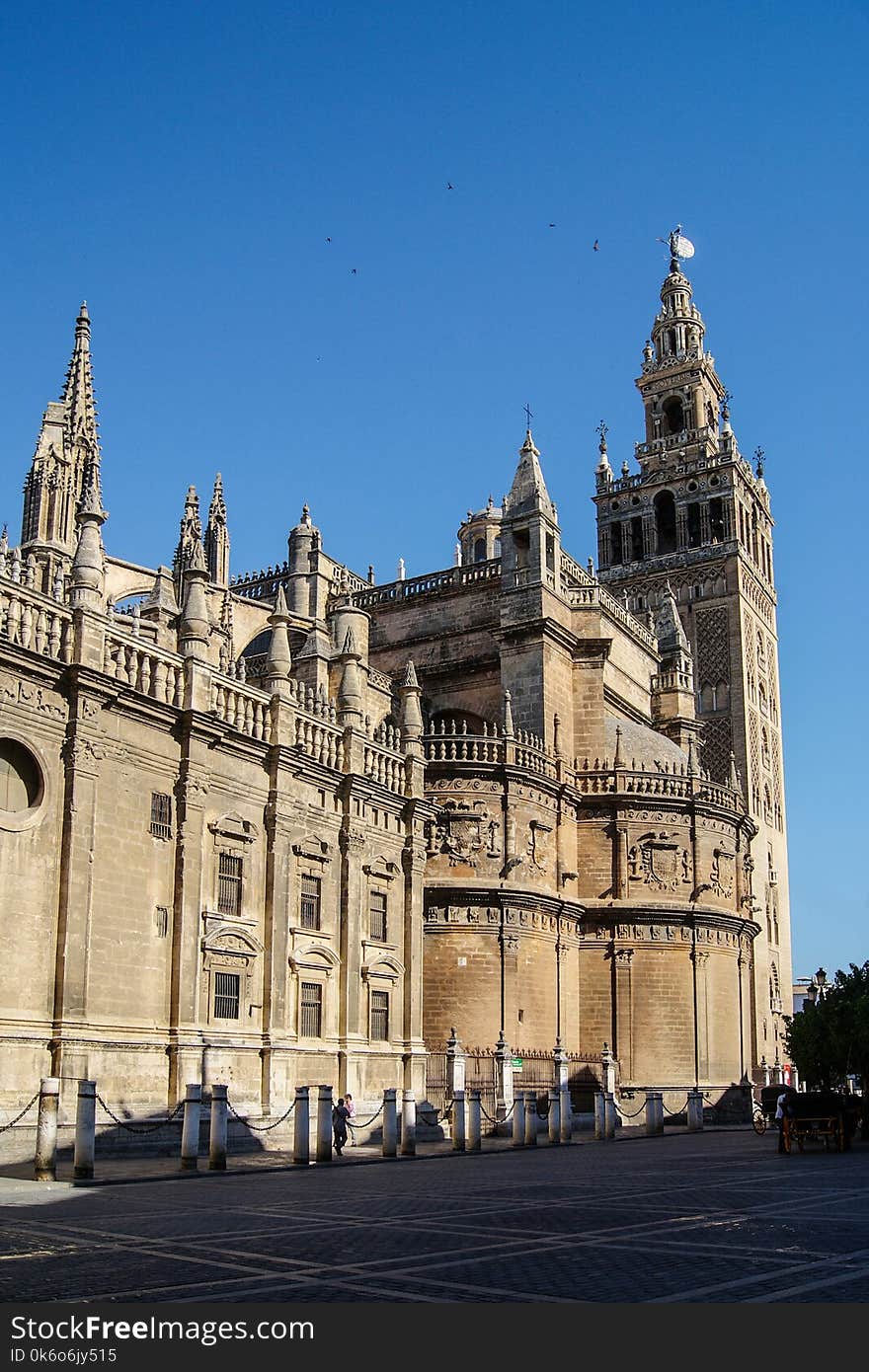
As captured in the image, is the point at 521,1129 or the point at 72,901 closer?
the point at 72,901

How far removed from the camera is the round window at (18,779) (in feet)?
71.5

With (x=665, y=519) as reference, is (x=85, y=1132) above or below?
below

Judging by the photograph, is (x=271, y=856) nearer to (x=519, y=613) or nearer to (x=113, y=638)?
(x=113, y=638)

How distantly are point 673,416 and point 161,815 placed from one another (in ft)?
206

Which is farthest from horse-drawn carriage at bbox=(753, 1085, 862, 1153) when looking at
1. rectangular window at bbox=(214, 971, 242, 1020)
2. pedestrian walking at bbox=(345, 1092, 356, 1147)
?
rectangular window at bbox=(214, 971, 242, 1020)

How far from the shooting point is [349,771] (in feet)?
A: 102

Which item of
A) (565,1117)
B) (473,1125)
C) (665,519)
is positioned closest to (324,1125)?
(473,1125)

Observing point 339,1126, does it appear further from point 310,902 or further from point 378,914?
point 378,914

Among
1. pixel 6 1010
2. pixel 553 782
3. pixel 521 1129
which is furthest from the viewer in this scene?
pixel 553 782

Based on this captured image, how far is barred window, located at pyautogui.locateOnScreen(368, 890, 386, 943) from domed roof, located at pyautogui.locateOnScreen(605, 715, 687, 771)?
13.8m

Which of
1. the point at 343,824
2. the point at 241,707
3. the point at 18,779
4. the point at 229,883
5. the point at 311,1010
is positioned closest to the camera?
the point at 18,779

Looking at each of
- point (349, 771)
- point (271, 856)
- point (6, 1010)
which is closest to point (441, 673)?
point (349, 771)

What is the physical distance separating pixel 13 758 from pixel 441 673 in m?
24.9

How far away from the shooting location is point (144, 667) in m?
25.0
